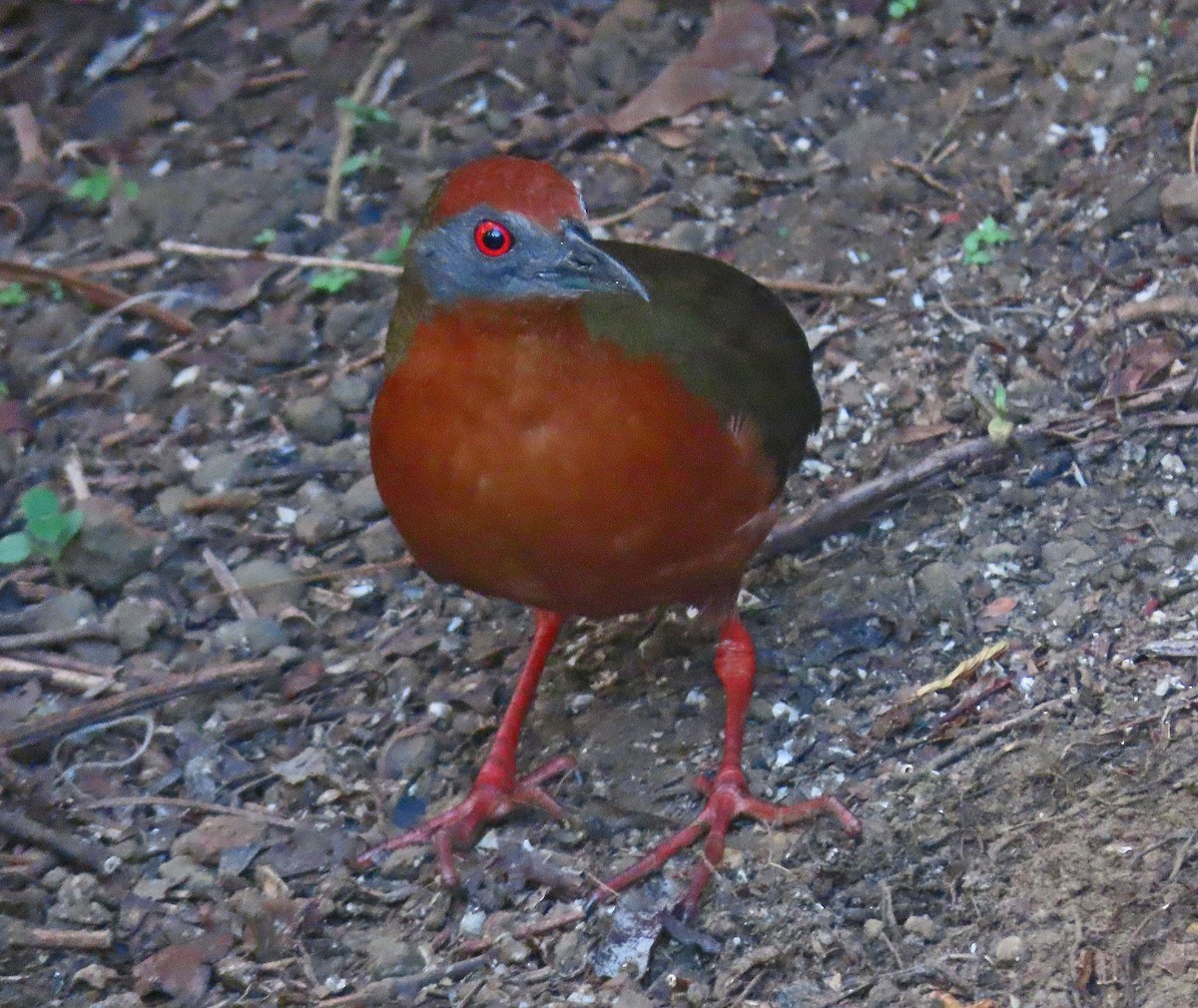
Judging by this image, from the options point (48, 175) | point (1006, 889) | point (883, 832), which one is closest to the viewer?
point (1006, 889)

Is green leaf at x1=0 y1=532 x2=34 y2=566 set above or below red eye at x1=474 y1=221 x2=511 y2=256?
below

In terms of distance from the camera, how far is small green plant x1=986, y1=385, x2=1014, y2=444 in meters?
4.56

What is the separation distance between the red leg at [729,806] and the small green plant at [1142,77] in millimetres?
2590

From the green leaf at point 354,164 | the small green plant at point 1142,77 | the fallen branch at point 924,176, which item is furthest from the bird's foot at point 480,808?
the small green plant at point 1142,77

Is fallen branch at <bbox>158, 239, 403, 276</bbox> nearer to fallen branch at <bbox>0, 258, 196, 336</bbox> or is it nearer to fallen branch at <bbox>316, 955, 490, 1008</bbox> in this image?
fallen branch at <bbox>0, 258, 196, 336</bbox>

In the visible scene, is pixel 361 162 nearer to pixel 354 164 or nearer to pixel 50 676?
pixel 354 164

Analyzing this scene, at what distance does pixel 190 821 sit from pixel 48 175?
3198 mm

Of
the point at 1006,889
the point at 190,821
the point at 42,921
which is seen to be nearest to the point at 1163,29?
the point at 1006,889

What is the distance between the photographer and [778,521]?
4.66 meters

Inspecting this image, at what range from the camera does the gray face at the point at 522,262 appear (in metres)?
3.47

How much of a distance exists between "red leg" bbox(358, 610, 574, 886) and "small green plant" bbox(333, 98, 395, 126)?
2.91 m

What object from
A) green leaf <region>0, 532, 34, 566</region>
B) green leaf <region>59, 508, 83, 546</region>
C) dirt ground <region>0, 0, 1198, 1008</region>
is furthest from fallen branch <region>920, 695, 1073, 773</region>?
green leaf <region>0, 532, 34, 566</region>

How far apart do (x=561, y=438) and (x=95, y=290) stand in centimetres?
290

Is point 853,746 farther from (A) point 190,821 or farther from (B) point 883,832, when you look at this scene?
(A) point 190,821
